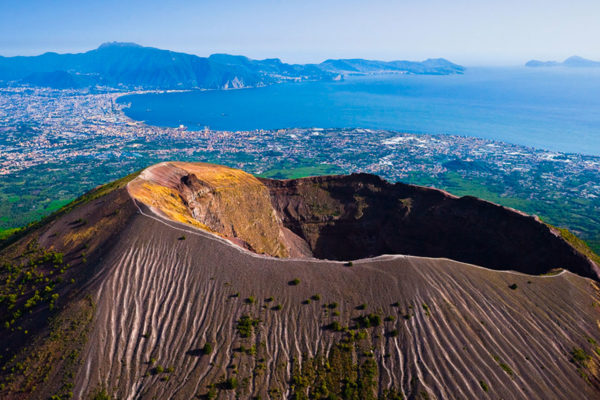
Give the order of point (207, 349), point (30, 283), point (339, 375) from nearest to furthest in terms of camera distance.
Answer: point (339, 375)
point (207, 349)
point (30, 283)

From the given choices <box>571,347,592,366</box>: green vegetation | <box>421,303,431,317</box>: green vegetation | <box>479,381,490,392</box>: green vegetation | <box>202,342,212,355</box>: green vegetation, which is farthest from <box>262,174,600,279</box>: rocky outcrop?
<box>202,342,212,355</box>: green vegetation

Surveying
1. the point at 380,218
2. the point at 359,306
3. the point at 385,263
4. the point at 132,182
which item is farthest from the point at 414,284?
the point at 132,182

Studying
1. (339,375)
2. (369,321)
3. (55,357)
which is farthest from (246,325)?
(55,357)

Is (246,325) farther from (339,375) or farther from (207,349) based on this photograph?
(339,375)

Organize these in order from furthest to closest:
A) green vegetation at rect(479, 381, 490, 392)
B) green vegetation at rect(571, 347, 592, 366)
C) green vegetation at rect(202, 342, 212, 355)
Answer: green vegetation at rect(571, 347, 592, 366) → green vegetation at rect(202, 342, 212, 355) → green vegetation at rect(479, 381, 490, 392)

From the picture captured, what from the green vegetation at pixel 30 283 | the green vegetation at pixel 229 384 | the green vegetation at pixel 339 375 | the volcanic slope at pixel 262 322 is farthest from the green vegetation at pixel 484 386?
the green vegetation at pixel 30 283

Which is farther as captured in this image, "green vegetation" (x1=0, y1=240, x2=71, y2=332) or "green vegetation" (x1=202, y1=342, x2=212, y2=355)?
"green vegetation" (x1=0, y1=240, x2=71, y2=332)

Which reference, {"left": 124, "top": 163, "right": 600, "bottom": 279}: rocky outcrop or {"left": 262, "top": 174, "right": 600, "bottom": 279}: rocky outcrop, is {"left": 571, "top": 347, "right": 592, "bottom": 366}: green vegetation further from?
{"left": 124, "top": 163, "right": 600, "bottom": 279}: rocky outcrop

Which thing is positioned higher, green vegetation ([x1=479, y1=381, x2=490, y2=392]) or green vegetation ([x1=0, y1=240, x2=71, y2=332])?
green vegetation ([x1=0, y1=240, x2=71, y2=332])
